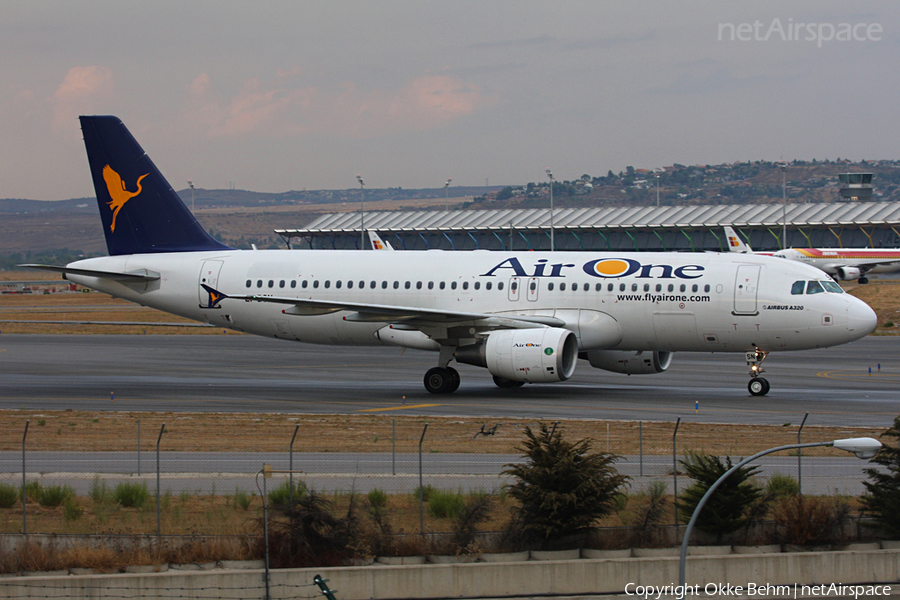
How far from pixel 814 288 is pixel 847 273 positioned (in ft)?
212

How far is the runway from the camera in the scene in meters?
30.4

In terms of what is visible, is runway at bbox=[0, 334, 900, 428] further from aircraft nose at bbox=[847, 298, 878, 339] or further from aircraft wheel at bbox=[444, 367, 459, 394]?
aircraft nose at bbox=[847, 298, 878, 339]

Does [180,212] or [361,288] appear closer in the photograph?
[361,288]

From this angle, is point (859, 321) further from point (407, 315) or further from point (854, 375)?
point (407, 315)

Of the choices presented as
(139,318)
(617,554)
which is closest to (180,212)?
(617,554)

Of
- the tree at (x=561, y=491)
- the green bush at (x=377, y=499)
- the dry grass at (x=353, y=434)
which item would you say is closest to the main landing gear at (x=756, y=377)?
the dry grass at (x=353, y=434)

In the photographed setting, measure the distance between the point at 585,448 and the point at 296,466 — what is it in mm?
7016

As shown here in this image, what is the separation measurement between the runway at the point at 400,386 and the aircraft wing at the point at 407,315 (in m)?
2.47

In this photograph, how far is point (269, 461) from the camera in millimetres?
23016

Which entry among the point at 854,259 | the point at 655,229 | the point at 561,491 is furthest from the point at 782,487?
the point at 655,229

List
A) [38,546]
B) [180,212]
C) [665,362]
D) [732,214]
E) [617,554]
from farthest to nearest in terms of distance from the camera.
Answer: [732,214] → [180,212] → [665,362] → [617,554] → [38,546]

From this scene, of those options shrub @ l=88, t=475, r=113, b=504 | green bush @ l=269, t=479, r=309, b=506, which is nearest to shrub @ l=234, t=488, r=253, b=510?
green bush @ l=269, t=479, r=309, b=506

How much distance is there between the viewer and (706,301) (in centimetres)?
3228

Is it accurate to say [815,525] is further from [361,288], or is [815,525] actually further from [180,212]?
[180,212]
